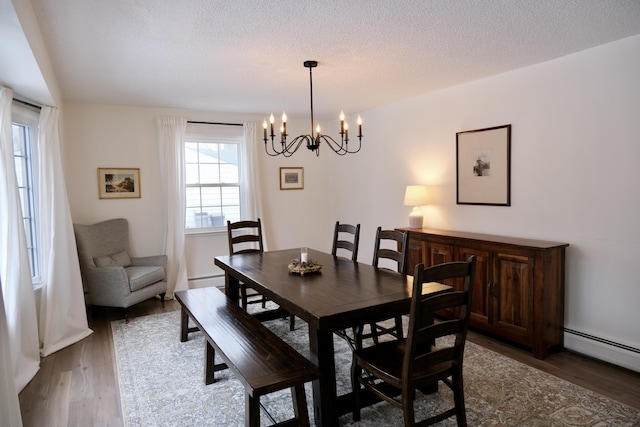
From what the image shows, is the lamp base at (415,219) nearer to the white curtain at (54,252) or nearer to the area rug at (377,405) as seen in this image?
the area rug at (377,405)

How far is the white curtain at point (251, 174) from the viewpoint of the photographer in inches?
221

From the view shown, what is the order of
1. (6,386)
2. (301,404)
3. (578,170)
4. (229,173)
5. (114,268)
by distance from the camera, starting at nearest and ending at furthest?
(6,386), (301,404), (578,170), (114,268), (229,173)

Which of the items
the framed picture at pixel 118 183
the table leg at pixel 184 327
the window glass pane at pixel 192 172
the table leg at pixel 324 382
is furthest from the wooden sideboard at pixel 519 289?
the framed picture at pixel 118 183

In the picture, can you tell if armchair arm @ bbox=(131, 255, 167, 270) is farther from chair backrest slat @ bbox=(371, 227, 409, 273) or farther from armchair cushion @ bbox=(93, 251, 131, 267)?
chair backrest slat @ bbox=(371, 227, 409, 273)

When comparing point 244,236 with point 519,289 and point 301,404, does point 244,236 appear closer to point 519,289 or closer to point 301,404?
point 301,404

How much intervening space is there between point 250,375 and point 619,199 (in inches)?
114

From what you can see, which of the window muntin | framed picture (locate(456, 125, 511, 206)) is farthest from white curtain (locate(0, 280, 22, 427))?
framed picture (locate(456, 125, 511, 206))

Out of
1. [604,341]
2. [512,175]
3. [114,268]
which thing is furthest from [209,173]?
[604,341]

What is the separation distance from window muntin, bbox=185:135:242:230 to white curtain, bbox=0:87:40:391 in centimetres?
244

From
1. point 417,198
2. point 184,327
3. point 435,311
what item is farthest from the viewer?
point 417,198

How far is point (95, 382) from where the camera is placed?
2.92m

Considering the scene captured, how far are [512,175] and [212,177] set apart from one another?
3792 mm

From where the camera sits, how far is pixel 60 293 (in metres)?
3.69

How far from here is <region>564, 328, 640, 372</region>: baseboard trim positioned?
9.61ft
